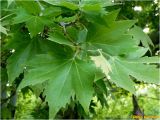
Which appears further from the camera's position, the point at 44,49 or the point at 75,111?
the point at 75,111

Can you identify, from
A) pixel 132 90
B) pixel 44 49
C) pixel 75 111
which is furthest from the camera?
pixel 75 111

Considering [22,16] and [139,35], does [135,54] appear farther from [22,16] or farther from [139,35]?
[139,35]

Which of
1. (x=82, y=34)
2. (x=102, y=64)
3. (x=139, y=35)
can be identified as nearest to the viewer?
(x=102, y=64)

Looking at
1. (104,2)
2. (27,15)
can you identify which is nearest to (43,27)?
(27,15)

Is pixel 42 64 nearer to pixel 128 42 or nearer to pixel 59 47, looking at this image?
pixel 59 47

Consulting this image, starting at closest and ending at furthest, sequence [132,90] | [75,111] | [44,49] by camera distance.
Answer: [132,90] < [44,49] < [75,111]

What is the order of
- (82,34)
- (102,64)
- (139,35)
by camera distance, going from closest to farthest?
1. (102,64)
2. (82,34)
3. (139,35)

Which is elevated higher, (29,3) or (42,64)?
(29,3)

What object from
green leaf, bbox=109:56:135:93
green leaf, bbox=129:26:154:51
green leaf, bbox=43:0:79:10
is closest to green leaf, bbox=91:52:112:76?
green leaf, bbox=109:56:135:93

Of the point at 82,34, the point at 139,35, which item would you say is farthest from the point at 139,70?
the point at 139,35
